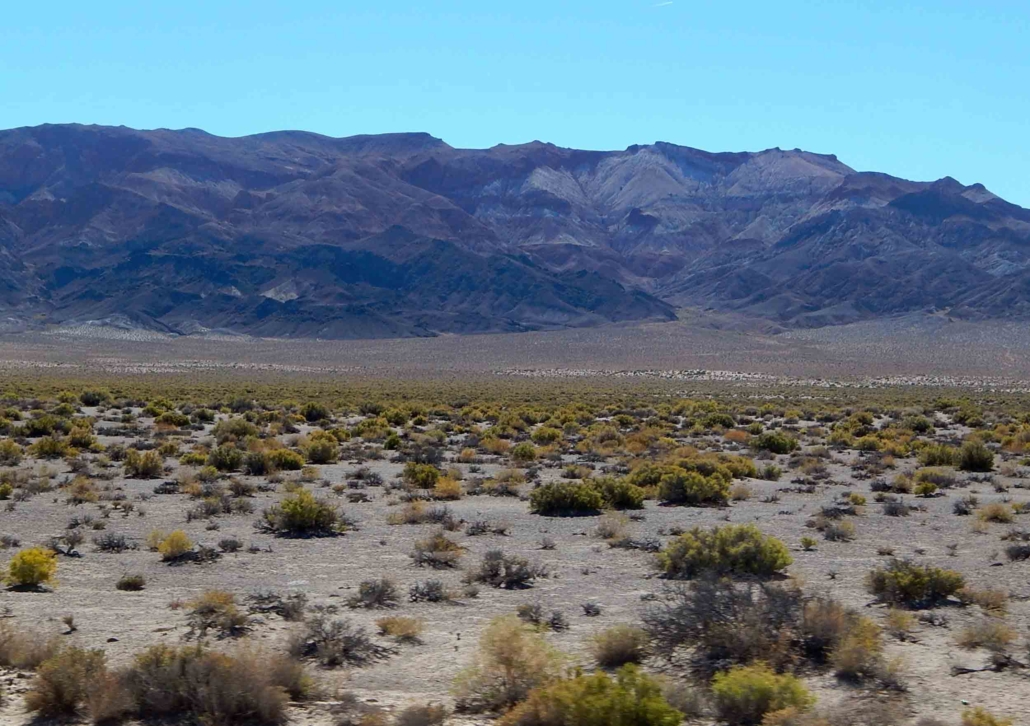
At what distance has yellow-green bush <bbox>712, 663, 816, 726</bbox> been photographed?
28.9 feet

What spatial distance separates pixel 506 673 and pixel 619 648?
60.0 inches

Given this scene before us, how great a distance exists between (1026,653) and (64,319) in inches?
7048

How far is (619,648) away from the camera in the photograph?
34.8 ft

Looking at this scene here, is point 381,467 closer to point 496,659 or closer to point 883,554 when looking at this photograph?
point 883,554

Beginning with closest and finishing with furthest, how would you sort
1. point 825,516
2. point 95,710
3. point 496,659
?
point 95,710, point 496,659, point 825,516

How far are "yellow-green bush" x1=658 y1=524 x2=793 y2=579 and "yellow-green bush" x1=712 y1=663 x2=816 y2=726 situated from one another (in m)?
5.33

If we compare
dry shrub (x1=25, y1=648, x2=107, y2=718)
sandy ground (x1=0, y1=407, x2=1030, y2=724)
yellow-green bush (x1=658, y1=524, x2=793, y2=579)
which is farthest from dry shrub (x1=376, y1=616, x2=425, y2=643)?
yellow-green bush (x1=658, y1=524, x2=793, y2=579)

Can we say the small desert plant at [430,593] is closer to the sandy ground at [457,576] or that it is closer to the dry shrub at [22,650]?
the sandy ground at [457,576]

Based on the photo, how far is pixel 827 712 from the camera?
889 centimetres

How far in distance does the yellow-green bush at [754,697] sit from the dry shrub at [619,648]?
5.35ft

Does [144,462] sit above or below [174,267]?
below

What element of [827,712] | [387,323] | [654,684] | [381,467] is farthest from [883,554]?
[387,323]

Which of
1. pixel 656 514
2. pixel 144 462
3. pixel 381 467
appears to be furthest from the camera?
pixel 381 467

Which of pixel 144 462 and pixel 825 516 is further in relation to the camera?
pixel 144 462
